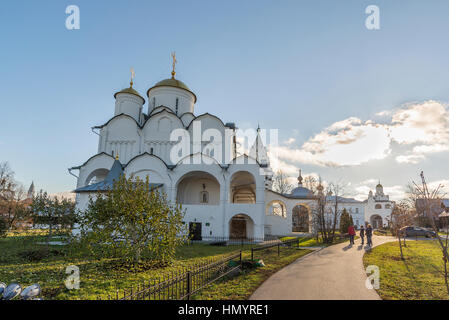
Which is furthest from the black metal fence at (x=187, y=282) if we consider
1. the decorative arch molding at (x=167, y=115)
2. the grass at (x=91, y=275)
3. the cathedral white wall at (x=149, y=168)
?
the decorative arch molding at (x=167, y=115)

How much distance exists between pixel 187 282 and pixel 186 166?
53.3 ft

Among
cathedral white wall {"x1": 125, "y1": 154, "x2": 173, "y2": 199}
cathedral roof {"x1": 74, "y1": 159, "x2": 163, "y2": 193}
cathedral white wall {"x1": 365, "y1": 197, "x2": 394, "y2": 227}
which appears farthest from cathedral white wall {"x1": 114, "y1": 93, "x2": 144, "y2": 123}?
cathedral white wall {"x1": 365, "y1": 197, "x2": 394, "y2": 227}

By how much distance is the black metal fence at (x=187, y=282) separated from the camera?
17.3 ft

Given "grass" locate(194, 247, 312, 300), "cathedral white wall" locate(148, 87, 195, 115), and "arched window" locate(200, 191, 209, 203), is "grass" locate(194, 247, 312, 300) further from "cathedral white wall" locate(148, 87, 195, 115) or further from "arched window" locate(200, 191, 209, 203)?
"cathedral white wall" locate(148, 87, 195, 115)

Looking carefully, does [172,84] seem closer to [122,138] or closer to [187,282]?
[122,138]

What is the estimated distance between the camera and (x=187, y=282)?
18.0ft

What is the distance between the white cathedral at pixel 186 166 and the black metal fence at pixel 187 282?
35.6ft

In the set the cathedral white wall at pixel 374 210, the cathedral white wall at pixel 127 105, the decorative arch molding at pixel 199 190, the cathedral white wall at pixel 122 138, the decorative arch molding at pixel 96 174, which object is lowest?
the cathedral white wall at pixel 374 210

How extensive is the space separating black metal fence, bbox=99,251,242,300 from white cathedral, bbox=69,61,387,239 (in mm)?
10859

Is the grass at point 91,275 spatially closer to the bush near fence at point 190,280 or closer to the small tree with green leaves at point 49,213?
the bush near fence at point 190,280

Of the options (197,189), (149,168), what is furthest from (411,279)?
(197,189)

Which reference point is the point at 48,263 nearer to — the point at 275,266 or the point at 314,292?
the point at 275,266

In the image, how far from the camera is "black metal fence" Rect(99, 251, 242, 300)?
5266 millimetres
